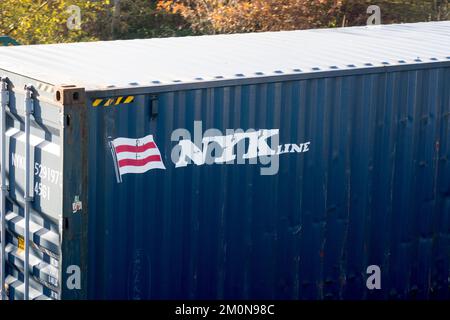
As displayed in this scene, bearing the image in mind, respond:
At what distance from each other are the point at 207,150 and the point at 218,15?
10.8 metres

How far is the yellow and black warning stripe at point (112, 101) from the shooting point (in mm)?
6441

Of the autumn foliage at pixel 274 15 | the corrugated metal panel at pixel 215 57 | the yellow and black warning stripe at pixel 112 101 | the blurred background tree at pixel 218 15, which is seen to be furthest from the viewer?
the autumn foliage at pixel 274 15

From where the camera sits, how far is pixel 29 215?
6.89 metres

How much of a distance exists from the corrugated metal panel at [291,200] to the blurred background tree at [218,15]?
8.57 meters

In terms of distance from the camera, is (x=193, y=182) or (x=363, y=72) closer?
(x=193, y=182)

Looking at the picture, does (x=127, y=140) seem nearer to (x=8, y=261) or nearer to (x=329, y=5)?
(x=8, y=261)

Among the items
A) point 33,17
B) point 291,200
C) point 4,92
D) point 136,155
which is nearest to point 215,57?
point 291,200

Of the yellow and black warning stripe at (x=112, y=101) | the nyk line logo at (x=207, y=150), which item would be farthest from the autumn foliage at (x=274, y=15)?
the yellow and black warning stripe at (x=112, y=101)

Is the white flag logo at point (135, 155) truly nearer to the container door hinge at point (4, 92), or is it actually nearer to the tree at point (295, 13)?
the container door hinge at point (4, 92)

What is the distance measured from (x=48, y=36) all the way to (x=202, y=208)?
9.65m

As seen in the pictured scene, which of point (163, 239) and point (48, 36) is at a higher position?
point (48, 36)

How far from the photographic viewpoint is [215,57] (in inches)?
323

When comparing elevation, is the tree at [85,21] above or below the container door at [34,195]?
above

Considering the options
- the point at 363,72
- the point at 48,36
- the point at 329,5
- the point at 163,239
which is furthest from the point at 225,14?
the point at 163,239
